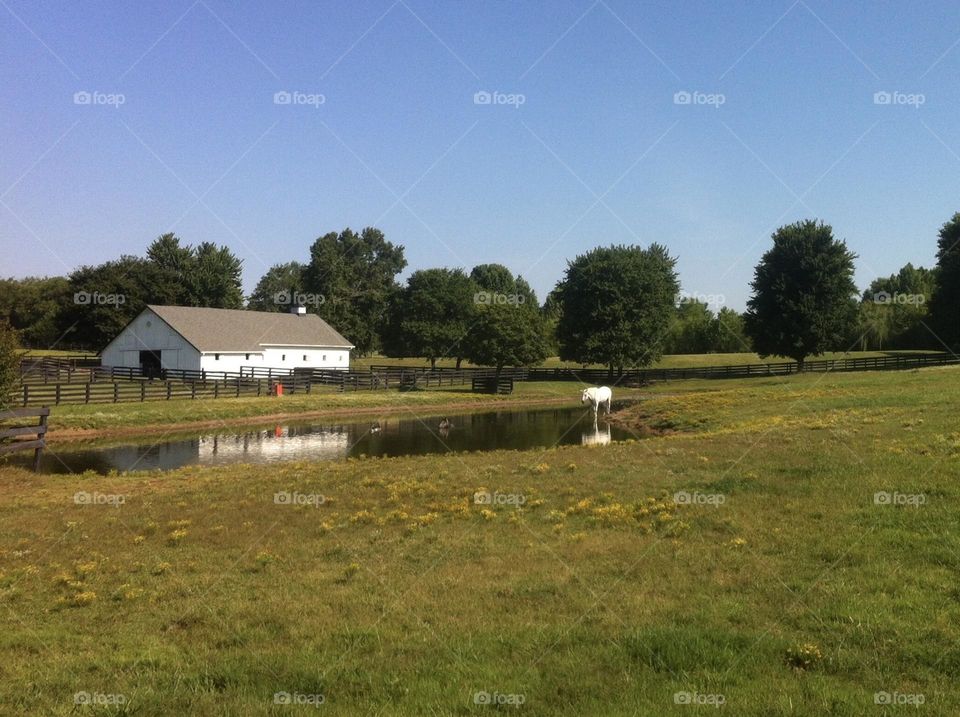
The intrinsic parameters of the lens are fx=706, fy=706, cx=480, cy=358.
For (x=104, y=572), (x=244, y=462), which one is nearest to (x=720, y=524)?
(x=104, y=572)

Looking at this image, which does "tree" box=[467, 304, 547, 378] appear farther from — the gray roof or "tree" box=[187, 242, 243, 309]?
"tree" box=[187, 242, 243, 309]

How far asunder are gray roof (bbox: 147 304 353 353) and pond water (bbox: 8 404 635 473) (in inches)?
921

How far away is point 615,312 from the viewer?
78.0 m

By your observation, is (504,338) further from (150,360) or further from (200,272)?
(200,272)

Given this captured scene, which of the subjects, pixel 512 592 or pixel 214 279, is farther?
pixel 214 279

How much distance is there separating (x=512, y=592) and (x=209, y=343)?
58529 millimetres

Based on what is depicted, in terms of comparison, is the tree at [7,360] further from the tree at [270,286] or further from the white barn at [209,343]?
the tree at [270,286]

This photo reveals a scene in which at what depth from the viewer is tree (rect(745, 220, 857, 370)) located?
243 ft

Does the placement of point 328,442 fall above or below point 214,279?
below

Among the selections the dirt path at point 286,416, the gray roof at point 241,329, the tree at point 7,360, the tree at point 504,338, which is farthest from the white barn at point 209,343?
the tree at point 7,360

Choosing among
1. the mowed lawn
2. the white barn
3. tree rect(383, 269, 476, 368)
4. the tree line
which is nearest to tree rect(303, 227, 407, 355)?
the tree line

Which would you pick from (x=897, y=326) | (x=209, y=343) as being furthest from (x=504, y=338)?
(x=897, y=326)

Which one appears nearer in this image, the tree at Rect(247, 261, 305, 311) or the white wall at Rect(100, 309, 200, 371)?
the white wall at Rect(100, 309, 200, 371)

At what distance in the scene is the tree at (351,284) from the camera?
104875mm
